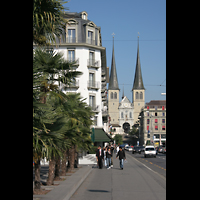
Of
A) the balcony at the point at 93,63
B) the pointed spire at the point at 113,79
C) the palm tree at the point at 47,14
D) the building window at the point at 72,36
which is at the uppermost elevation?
the pointed spire at the point at 113,79

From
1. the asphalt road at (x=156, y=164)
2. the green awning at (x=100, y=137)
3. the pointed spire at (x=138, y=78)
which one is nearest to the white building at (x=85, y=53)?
the green awning at (x=100, y=137)

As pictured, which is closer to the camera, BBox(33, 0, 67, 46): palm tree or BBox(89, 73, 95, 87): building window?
BBox(33, 0, 67, 46): palm tree

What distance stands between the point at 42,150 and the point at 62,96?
329 centimetres

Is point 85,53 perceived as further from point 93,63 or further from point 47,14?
point 47,14

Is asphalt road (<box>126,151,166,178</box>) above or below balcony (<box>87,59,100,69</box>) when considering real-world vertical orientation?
below

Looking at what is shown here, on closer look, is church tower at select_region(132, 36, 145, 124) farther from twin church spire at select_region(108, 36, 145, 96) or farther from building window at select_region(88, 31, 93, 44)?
building window at select_region(88, 31, 93, 44)

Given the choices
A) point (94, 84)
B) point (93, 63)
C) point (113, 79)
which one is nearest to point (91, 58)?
point (93, 63)

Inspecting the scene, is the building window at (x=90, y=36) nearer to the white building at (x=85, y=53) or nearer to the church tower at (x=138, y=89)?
the white building at (x=85, y=53)

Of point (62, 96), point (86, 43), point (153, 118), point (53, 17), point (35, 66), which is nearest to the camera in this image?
point (35, 66)

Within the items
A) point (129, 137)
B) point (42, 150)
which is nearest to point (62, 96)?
point (42, 150)

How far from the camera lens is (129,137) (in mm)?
198125

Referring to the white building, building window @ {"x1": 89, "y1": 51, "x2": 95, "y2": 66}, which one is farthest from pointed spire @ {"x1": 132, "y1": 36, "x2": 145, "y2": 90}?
the white building
